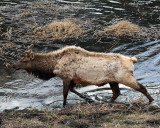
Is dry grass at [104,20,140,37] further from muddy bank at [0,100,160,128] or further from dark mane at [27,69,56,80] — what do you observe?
muddy bank at [0,100,160,128]

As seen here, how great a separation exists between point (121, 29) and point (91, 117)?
341 inches

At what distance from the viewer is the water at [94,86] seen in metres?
10.0

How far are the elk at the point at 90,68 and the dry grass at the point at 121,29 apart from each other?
6274 mm

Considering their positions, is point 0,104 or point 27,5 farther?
point 27,5

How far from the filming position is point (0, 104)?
9.63 m

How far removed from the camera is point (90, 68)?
9266mm

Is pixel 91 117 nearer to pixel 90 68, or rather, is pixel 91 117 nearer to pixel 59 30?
pixel 90 68

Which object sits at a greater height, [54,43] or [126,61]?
[126,61]

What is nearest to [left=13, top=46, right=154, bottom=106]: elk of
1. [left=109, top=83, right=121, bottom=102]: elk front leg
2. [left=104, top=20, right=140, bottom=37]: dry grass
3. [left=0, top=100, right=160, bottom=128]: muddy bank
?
[left=109, top=83, right=121, bottom=102]: elk front leg

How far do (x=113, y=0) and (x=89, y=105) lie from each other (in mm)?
14028

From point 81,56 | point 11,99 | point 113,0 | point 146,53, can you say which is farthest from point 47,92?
point 113,0

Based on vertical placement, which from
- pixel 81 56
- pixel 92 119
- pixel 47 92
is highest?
pixel 81 56

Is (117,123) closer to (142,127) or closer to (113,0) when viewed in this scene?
(142,127)

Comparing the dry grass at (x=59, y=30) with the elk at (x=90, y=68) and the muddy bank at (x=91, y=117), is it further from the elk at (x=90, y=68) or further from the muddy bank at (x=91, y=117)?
the muddy bank at (x=91, y=117)
